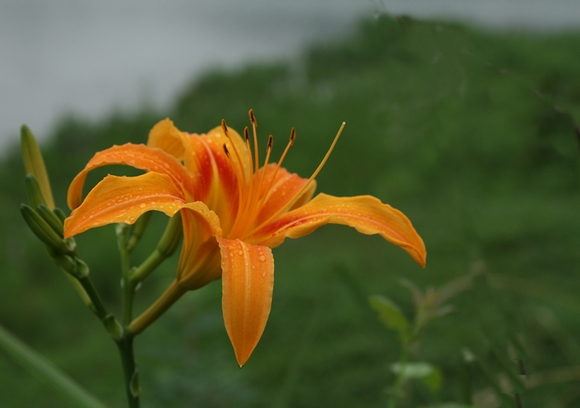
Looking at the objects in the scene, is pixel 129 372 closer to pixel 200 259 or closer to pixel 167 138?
pixel 200 259

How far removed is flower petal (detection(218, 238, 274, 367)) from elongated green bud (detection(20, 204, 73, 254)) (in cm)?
13

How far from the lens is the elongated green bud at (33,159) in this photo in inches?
20.7

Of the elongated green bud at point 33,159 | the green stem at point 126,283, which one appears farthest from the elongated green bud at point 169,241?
the elongated green bud at point 33,159

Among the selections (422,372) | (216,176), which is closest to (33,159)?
(216,176)

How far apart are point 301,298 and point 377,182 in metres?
0.66

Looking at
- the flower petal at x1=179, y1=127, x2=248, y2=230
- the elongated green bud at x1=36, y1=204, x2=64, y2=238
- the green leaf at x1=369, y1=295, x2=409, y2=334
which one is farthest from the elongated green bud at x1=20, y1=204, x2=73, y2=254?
the green leaf at x1=369, y1=295, x2=409, y2=334

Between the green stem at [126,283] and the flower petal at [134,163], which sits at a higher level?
the flower petal at [134,163]

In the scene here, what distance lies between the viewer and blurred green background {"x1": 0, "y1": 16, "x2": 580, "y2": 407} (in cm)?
67

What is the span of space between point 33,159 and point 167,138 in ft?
0.38

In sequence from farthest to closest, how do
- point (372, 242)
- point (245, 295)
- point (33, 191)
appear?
point (372, 242) → point (33, 191) → point (245, 295)

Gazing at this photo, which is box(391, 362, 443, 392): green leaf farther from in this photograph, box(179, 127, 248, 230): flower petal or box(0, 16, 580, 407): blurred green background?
box(179, 127, 248, 230): flower petal

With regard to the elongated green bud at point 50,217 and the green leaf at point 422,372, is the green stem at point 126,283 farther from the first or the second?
the green leaf at point 422,372

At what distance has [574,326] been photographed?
1.14 meters

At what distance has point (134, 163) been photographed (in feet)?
1.56
